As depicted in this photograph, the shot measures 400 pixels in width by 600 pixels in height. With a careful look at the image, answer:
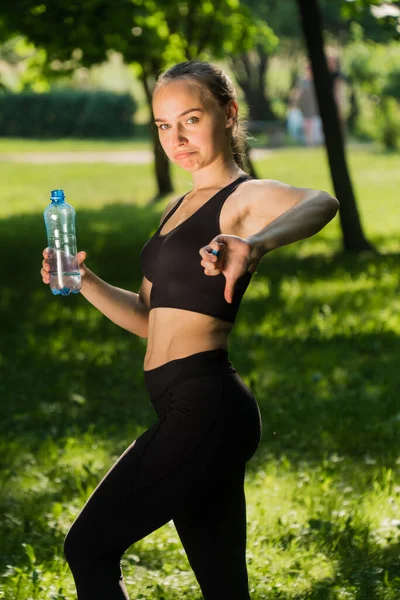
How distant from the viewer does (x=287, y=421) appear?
26.4 ft

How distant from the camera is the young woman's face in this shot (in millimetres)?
3439

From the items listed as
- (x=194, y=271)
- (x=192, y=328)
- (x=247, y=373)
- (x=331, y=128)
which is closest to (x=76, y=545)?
(x=192, y=328)

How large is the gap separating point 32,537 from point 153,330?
8.74 feet

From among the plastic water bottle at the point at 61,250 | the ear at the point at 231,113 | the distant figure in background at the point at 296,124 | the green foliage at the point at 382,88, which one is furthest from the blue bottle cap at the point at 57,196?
the distant figure in background at the point at 296,124

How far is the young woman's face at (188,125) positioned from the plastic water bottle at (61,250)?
0.38 meters

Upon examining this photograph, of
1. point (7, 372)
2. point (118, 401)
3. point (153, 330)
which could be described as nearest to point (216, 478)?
point (153, 330)

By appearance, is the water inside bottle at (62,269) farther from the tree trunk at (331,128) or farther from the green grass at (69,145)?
the green grass at (69,145)

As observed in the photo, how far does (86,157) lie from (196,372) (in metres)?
45.6

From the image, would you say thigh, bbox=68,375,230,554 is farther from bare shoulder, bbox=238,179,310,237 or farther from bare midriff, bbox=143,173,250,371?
bare shoulder, bbox=238,179,310,237

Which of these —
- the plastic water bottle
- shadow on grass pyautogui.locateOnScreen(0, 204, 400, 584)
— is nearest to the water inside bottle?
the plastic water bottle

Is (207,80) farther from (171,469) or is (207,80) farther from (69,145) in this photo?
(69,145)

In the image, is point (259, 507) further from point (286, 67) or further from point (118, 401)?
point (286, 67)

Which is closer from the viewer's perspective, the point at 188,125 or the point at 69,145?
the point at 188,125

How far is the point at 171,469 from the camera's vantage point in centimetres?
330
